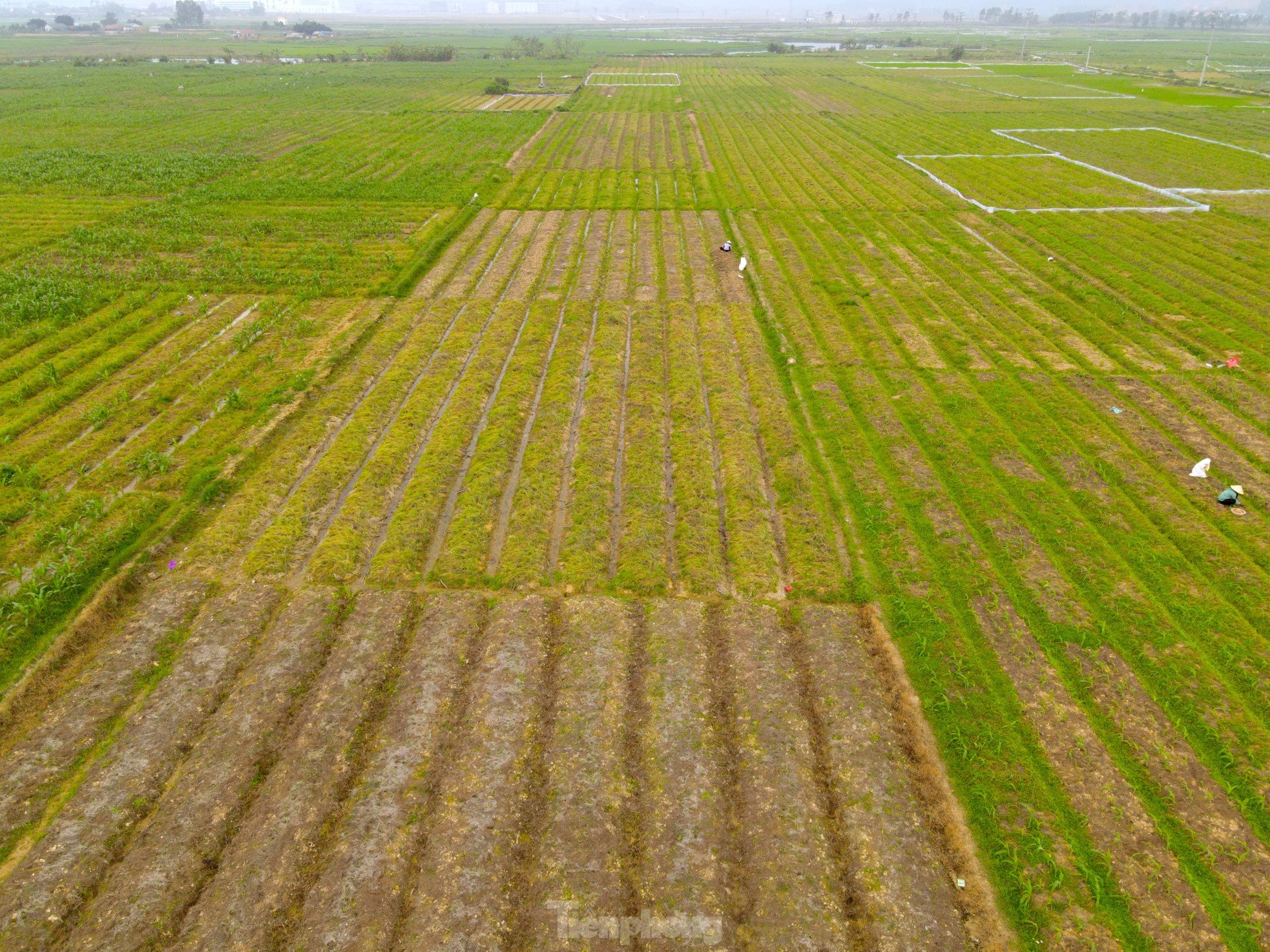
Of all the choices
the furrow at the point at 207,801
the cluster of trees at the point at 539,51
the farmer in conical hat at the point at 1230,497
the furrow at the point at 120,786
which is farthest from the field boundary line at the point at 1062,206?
the cluster of trees at the point at 539,51

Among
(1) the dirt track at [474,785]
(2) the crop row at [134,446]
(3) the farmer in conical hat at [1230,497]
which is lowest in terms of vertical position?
(1) the dirt track at [474,785]

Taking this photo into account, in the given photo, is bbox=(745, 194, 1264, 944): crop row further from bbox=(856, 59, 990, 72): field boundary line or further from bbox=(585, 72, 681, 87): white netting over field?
bbox=(856, 59, 990, 72): field boundary line

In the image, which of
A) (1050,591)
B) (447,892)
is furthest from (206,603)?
(1050,591)

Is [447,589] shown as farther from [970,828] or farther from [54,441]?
[54,441]

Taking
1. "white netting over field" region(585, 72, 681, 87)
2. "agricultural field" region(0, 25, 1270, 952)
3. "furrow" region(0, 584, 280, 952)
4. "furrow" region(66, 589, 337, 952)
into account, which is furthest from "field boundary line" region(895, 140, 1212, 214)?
"white netting over field" region(585, 72, 681, 87)

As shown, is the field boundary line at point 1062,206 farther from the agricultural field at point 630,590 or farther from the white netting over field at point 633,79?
the white netting over field at point 633,79

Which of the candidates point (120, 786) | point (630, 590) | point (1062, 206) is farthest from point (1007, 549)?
point (1062, 206)

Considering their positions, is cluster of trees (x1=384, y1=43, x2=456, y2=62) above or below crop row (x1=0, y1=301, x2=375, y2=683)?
above

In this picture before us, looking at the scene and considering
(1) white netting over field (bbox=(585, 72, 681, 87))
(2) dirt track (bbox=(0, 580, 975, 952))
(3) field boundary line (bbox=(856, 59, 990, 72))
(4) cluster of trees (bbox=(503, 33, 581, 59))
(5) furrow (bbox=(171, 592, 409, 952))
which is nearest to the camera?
(5) furrow (bbox=(171, 592, 409, 952))
